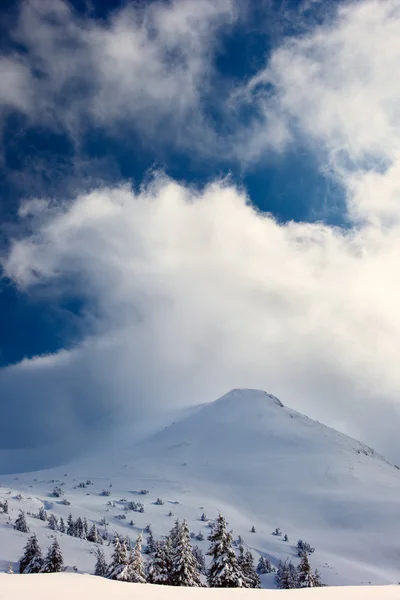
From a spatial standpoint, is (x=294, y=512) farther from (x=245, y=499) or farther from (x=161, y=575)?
(x=161, y=575)

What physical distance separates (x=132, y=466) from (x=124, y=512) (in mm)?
72198

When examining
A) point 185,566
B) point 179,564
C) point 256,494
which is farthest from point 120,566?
point 256,494

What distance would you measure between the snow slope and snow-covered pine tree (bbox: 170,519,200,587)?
18494 mm

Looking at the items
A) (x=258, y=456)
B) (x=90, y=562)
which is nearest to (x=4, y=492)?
(x=90, y=562)

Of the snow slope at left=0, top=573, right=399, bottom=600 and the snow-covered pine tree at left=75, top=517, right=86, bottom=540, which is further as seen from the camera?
the snow-covered pine tree at left=75, top=517, right=86, bottom=540

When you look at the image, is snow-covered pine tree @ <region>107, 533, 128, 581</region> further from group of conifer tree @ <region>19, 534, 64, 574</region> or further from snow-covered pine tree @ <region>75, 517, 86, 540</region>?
snow-covered pine tree @ <region>75, 517, 86, 540</region>

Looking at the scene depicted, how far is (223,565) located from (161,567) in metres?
7.10

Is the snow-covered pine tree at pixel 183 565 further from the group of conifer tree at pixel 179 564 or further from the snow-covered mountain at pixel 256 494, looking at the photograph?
the snow-covered mountain at pixel 256 494

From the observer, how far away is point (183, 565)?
31.4 m

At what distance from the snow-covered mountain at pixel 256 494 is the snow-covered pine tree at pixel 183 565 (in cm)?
2010

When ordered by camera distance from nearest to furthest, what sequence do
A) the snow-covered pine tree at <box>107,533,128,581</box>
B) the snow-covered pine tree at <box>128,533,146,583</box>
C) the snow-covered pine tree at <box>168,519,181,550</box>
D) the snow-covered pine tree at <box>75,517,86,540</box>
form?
the snow-covered pine tree at <box>107,533,128,581</box> < the snow-covered pine tree at <box>128,533,146,583</box> < the snow-covered pine tree at <box>168,519,181,550</box> < the snow-covered pine tree at <box>75,517,86,540</box>

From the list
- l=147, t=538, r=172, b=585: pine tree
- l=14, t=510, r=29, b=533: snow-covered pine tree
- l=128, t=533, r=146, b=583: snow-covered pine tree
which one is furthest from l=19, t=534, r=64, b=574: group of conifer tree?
l=14, t=510, r=29, b=533: snow-covered pine tree

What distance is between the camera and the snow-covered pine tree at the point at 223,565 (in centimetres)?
2897

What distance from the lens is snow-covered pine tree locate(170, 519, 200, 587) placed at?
30703 mm
